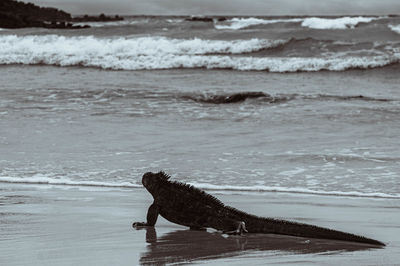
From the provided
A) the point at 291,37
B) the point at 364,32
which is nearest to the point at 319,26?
the point at 364,32

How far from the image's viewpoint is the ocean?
7.87m

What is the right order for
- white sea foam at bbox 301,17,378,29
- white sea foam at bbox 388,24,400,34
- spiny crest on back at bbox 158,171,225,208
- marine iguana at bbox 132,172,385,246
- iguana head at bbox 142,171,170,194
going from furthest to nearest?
white sea foam at bbox 301,17,378,29
white sea foam at bbox 388,24,400,34
iguana head at bbox 142,171,170,194
spiny crest on back at bbox 158,171,225,208
marine iguana at bbox 132,172,385,246

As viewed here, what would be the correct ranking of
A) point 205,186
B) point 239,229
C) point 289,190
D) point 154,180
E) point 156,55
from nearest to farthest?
point 239,229 → point 154,180 → point 289,190 → point 205,186 → point 156,55

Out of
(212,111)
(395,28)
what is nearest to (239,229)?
(212,111)

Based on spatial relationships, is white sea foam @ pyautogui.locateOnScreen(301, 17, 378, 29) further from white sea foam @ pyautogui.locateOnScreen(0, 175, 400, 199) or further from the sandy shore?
the sandy shore

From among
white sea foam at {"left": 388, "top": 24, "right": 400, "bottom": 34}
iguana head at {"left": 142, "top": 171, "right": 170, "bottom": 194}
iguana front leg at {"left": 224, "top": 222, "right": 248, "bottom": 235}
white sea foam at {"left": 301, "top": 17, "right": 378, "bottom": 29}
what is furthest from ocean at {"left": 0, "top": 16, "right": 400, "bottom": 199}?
white sea foam at {"left": 301, "top": 17, "right": 378, "bottom": 29}

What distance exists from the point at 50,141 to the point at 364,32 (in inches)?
810

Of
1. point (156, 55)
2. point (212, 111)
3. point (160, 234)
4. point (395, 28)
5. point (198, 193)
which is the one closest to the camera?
point (160, 234)

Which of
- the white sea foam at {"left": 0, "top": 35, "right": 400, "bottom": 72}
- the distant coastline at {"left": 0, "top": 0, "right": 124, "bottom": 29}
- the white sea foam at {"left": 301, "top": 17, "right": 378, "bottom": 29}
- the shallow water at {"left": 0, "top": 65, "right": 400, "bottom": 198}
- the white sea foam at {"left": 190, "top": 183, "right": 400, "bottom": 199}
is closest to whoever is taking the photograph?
the white sea foam at {"left": 190, "top": 183, "right": 400, "bottom": 199}

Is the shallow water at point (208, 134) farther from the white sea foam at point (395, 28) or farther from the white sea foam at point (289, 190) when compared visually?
the white sea foam at point (395, 28)

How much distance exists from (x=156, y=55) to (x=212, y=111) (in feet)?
37.9

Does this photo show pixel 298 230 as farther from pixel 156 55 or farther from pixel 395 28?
pixel 395 28

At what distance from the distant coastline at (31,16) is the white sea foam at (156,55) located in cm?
1438

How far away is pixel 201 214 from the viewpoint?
4.86 m
